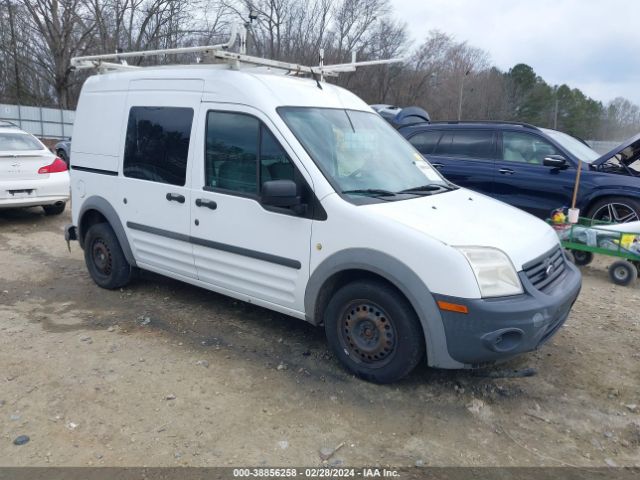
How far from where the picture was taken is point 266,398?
3.55m

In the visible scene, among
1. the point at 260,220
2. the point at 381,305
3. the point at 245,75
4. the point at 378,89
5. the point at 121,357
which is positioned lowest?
the point at 121,357

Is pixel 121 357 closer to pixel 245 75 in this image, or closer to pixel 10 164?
pixel 245 75

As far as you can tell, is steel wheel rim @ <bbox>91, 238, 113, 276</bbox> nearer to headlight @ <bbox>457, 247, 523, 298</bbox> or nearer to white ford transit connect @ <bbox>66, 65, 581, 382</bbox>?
white ford transit connect @ <bbox>66, 65, 581, 382</bbox>

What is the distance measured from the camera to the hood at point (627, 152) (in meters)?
7.19

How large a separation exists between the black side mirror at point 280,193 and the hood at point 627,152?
5.62 meters

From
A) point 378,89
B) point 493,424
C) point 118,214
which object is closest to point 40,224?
point 118,214

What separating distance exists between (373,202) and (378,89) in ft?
151

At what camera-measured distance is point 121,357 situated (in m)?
4.12

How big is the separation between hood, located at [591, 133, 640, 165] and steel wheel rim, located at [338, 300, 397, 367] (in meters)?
5.46

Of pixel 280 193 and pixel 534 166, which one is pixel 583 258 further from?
pixel 280 193

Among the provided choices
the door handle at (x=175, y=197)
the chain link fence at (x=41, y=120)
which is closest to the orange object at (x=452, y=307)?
the door handle at (x=175, y=197)

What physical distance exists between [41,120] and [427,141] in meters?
27.2

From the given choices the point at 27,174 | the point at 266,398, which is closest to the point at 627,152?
the point at 266,398

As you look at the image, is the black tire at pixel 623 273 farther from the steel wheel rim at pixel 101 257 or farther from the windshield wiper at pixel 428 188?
the steel wheel rim at pixel 101 257
